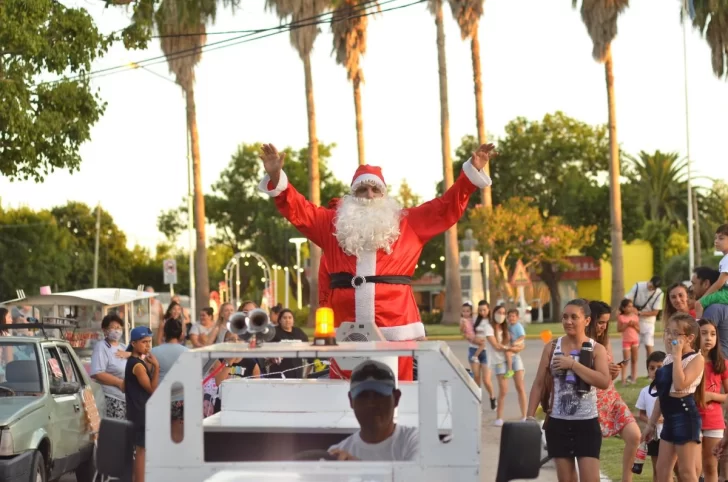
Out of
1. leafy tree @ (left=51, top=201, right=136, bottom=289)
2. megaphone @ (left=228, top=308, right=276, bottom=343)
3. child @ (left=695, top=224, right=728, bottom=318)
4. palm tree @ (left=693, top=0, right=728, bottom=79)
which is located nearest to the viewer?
megaphone @ (left=228, top=308, right=276, bottom=343)

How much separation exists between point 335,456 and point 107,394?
7.51 meters

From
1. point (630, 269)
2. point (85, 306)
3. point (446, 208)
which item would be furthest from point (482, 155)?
point (630, 269)

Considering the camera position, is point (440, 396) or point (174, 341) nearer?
point (440, 396)

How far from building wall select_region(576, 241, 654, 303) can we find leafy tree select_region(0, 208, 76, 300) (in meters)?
29.2

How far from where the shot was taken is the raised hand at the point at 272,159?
322 inches

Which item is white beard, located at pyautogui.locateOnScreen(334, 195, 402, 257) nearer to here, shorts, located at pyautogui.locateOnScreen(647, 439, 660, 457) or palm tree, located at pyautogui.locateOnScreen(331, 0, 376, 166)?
shorts, located at pyautogui.locateOnScreen(647, 439, 660, 457)

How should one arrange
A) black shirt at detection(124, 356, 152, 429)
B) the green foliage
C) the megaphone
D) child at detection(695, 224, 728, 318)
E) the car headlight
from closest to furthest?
the megaphone
the car headlight
child at detection(695, 224, 728, 318)
black shirt at detection(124, 356, 152, 429)
the green foliage

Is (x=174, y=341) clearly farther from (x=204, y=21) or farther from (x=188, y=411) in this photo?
(x=204, y=21)

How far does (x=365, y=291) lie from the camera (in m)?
8.17

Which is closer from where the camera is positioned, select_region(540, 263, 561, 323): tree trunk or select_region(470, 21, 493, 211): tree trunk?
select_region(470, 21, 493, 211): tree trunk

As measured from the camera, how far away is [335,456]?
496 centimetres

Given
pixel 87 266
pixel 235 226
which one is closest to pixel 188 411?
pixel 235 226

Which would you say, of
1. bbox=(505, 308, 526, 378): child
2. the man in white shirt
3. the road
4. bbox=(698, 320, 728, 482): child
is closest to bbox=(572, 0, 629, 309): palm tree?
the road

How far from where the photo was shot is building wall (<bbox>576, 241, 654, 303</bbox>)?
69938 millimetres
